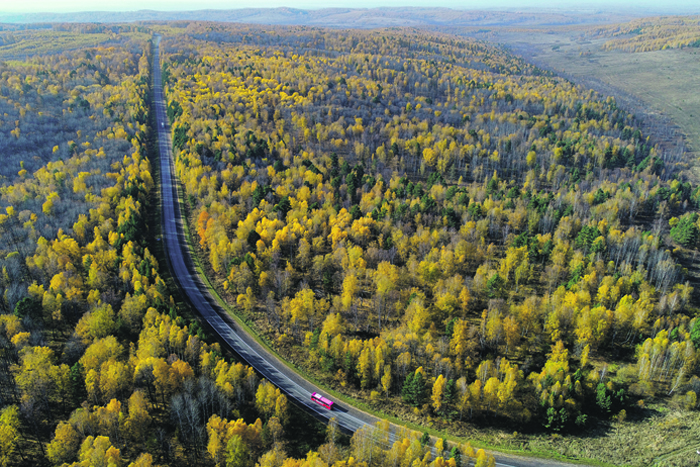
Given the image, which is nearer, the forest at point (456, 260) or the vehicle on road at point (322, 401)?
the vehicle on road at point (322, 401)

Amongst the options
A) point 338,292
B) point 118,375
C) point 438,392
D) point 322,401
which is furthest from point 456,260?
point 118,375

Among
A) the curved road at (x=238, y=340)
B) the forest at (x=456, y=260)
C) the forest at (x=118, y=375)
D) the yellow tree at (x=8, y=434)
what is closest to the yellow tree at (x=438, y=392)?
the forest at (x=456, y=260)

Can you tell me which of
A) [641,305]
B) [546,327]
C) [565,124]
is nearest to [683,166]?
[565,124]

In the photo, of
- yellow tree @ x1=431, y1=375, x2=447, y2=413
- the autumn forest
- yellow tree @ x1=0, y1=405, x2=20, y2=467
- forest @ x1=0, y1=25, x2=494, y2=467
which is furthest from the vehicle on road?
yellow tree @ x1=0, y1=405, x2=20, y2=467

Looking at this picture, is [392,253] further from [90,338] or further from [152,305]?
[90,338]

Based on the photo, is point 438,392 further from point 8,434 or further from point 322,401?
point 8,434

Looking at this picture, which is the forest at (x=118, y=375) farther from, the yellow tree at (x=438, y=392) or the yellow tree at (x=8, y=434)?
the yellow tree at (x=438, y=392)
